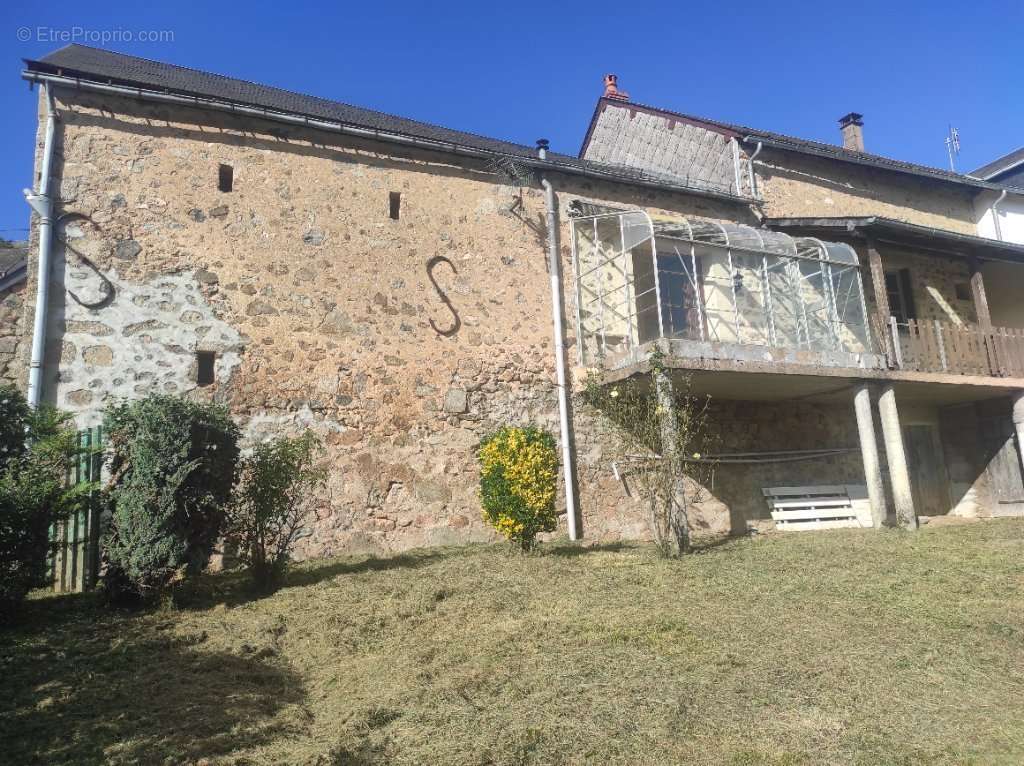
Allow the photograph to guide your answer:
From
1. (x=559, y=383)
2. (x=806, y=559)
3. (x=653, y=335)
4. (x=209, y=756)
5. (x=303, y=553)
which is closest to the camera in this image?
(x=209, y=756)

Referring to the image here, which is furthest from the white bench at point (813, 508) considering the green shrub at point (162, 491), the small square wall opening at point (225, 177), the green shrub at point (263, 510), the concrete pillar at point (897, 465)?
the small square wall opening at point (225, 177)

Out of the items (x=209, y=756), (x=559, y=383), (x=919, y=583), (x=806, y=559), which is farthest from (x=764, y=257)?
(x=209, y=756)

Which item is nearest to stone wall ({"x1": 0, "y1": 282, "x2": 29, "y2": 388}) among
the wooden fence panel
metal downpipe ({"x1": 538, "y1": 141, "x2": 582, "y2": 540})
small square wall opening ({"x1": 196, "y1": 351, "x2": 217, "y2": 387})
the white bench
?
small square wall opening ({"x1": 196, "y1": 351, "x2": 217, "y2": 387})

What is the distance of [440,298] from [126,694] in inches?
260

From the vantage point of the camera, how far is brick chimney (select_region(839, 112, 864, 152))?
16.0m

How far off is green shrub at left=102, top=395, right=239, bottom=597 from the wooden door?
40.8ft

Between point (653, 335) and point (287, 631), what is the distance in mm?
8009

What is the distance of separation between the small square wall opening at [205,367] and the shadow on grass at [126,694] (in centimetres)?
341

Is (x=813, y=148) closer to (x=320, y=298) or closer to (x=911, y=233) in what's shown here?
(x=911, y=233)

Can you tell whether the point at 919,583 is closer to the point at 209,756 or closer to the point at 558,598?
the point at 558,598

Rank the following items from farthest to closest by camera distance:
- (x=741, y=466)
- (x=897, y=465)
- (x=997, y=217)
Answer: (x=997, y=217) < (x=741, y=466) < (x=897, y=465)

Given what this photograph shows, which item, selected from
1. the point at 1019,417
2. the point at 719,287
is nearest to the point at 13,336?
the point at 719,287

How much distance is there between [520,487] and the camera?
26.4 feet

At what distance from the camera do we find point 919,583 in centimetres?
633
